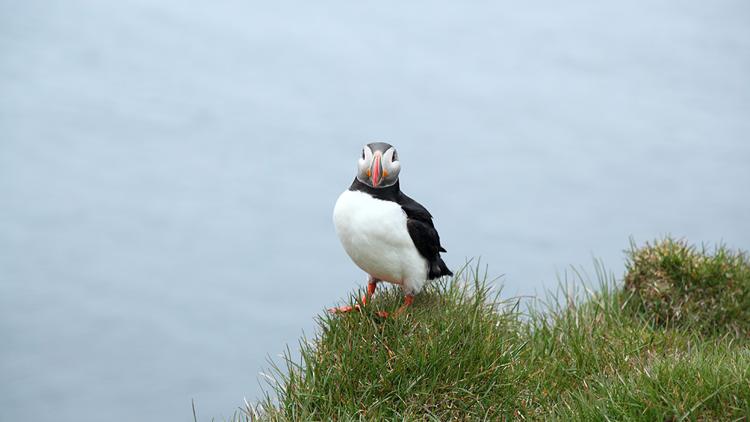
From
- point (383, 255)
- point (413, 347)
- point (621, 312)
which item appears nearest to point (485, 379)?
point (413, 347)

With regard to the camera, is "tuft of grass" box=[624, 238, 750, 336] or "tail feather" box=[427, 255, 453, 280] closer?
"tail feather" box=[427, 255, 453, 280]

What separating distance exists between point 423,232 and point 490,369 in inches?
38.8

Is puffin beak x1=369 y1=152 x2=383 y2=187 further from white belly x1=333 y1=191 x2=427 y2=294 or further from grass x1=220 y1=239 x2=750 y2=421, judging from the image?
grass x1=220 y1=239 x2=750 y2=421

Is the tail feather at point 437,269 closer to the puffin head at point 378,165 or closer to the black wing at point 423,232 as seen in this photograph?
the black wing at point 423,232

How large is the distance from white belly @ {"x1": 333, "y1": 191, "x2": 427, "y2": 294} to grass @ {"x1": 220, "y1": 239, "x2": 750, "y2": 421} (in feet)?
1.07

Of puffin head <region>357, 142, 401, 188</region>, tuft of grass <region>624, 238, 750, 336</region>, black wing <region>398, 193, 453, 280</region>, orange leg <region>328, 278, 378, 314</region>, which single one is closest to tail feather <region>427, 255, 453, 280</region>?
black wing <region>398, 193, 453, 280</region>

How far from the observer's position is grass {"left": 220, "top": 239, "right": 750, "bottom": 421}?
4.83 metres

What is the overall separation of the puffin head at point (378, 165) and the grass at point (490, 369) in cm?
89

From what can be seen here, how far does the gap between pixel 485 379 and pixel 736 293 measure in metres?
3.40

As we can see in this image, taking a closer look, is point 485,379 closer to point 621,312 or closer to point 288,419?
point 288,419

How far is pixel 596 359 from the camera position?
635 cm

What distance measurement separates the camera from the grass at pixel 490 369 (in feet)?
15.8

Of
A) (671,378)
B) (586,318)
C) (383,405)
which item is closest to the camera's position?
(671,378)

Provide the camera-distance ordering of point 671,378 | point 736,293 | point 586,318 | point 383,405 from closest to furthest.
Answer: point 671,378
point 383,405
point 586,318
point 736,293
